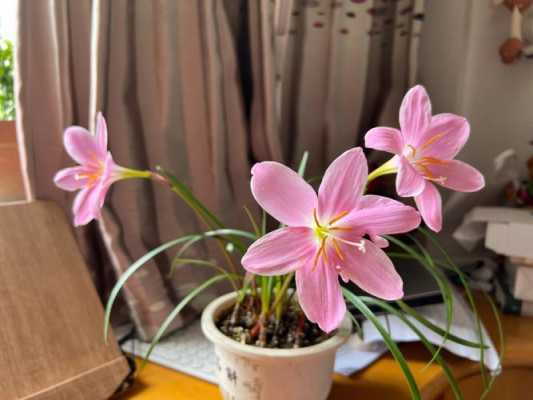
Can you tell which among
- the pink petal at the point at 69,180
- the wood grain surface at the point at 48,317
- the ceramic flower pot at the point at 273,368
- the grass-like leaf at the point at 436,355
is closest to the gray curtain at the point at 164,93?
the wood grain surface at the point at 48,317

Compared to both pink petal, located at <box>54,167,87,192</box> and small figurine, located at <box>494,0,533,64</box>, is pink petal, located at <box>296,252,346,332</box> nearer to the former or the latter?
pink petal, located at <box>54,167,87,192</box>

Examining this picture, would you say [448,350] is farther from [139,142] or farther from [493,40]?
[493,40]

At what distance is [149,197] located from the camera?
0.98 metres

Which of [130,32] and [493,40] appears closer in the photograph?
[130,32]

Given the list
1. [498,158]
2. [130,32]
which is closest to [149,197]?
[130,32]

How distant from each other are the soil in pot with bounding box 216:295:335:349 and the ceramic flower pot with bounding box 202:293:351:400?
0.03 meters

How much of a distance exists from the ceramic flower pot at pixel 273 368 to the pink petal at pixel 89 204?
0.23m

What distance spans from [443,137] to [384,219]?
15 cm

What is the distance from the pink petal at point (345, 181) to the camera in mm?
471

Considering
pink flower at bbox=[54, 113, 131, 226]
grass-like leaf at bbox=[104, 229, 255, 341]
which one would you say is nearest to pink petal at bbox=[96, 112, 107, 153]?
pink flower at bbox=[54, 113, 131, 226]

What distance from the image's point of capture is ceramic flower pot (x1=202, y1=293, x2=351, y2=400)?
657 millimetres

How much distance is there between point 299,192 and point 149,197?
1.88ft

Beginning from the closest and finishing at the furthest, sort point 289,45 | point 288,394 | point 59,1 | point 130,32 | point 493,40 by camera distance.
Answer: point 288,394
point 59,1
point 130,32
point 289,45
point 493,40

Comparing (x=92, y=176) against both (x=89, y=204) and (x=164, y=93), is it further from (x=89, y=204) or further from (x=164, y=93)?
(x=164, y=93)
